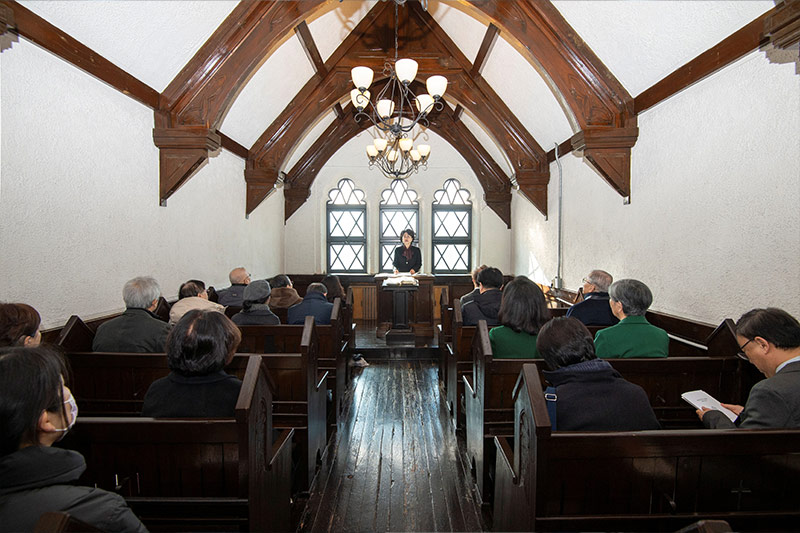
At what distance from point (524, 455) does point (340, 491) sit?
4.95 feet

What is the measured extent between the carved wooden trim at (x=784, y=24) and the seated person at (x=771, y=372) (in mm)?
1410

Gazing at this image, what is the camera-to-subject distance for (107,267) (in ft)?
10.8

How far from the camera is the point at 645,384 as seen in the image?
2342mm

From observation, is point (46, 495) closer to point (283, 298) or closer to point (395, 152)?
point (283, 298)

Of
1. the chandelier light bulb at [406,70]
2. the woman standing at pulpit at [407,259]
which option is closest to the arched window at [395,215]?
the woman standing at pulpit at [407,259]

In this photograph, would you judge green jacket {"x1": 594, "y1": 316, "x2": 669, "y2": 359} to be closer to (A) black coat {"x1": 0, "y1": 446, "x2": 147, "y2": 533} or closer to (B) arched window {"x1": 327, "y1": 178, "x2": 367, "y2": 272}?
(A) black coat {"x1": 0, "y1": 446, "x2": 147, "y2": 533}

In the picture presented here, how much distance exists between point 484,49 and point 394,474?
4591 millimetres

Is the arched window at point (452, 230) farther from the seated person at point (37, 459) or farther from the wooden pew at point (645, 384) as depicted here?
the seated person at point (37, 459)

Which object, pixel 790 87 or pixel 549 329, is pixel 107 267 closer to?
pixel 549 329

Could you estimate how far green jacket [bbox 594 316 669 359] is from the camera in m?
2.41

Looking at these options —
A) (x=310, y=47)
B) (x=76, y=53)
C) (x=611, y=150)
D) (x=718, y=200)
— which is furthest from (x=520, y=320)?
(x=310, y=47)

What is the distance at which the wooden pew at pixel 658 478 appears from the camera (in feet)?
4.46

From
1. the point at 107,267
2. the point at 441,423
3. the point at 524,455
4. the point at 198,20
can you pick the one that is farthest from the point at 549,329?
the point at 198,20

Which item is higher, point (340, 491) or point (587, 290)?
point (587, 290)
